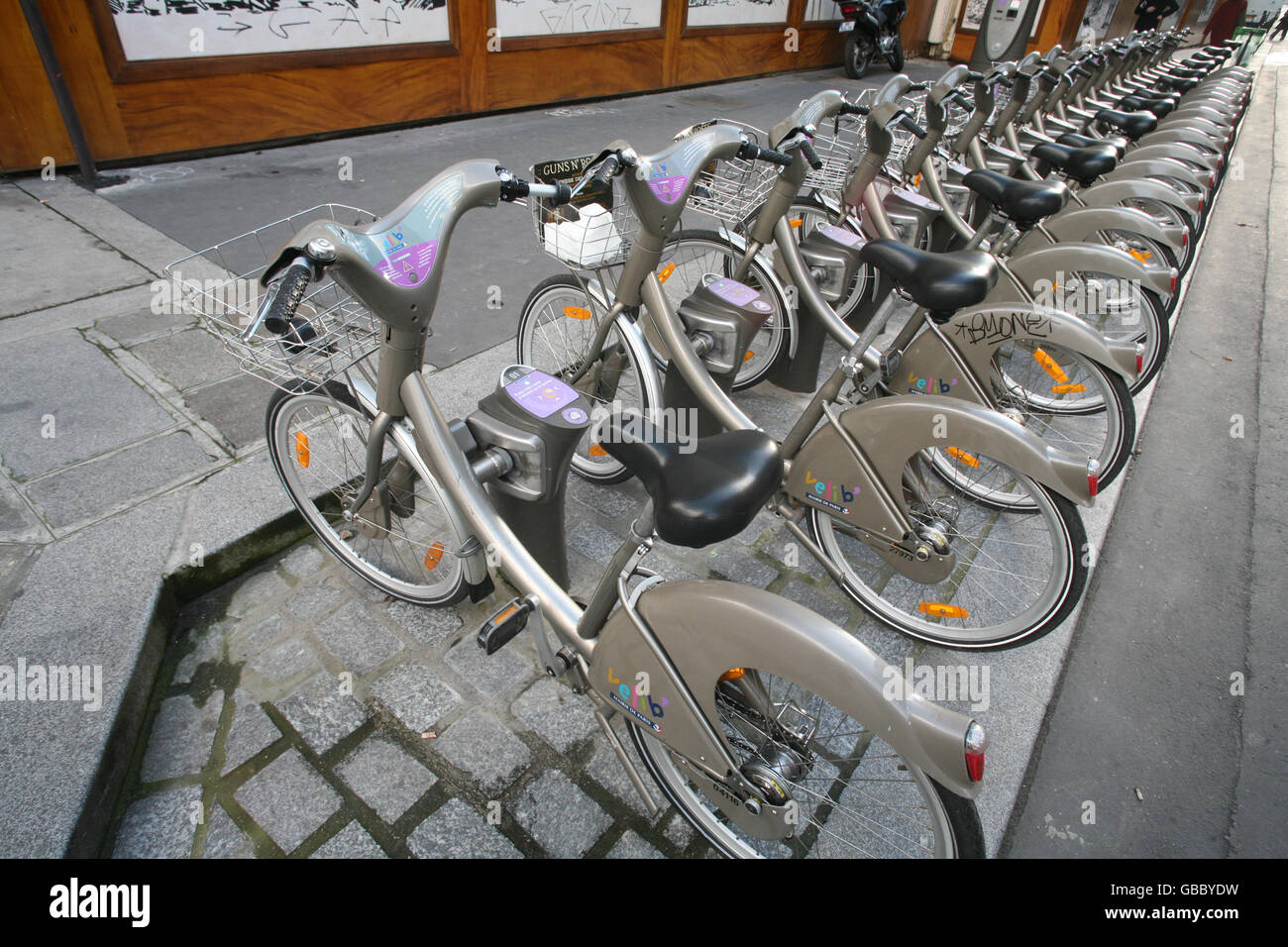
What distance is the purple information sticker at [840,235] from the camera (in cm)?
351

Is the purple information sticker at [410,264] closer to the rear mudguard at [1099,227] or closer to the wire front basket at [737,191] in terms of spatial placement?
the wire front basket at [737,191]

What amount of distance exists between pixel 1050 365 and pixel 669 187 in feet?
6.90

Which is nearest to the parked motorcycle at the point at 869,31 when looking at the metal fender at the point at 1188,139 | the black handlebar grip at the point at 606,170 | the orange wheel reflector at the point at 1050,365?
the metal fender at the point at 1188,139

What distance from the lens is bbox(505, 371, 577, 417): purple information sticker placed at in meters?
2.00

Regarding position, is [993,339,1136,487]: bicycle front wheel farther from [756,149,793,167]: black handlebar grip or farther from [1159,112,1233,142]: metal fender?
[1159,112,1233,142]: metal fender

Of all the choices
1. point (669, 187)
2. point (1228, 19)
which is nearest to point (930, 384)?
point (669, 187)

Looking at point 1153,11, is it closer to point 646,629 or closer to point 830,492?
point 830,492

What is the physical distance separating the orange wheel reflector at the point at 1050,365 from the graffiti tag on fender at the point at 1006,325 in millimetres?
550
